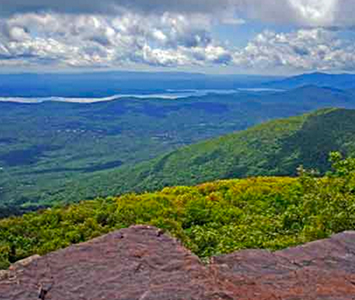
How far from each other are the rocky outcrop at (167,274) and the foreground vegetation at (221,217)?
1157 cm

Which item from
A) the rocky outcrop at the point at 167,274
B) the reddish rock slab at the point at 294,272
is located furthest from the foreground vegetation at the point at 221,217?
the rocky outcrop at the point at 167,274

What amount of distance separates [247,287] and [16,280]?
5.09 metres

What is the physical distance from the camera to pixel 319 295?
35.0ft

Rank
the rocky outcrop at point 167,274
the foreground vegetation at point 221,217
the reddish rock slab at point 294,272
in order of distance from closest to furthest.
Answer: the rocky outcrop at point 167,274
the reddish rock slab at point 294,272
the foreground vegetation at point 221,217

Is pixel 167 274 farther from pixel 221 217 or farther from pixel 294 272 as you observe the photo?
pixel 221 217

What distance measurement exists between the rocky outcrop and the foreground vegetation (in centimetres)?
1157

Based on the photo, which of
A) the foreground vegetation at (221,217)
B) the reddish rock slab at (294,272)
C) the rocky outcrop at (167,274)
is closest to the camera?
the rocky outcrop at (167,274)

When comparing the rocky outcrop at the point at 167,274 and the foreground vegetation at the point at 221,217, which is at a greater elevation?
the rocky outcrop at the point at 167,274

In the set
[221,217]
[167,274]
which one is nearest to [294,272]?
[167,274]

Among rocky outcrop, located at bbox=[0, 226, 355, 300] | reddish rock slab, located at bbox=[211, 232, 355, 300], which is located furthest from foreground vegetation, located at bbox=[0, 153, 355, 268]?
rocky outcrop, located at bbox=[0, 226, 355, 300]

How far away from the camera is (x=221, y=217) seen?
40.3 meters

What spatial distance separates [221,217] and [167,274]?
29.7m

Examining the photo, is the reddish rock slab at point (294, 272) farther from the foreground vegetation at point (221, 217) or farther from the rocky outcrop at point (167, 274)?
the foreground vegetation at point (221, 217)

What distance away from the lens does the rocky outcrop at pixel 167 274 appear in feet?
34.0
